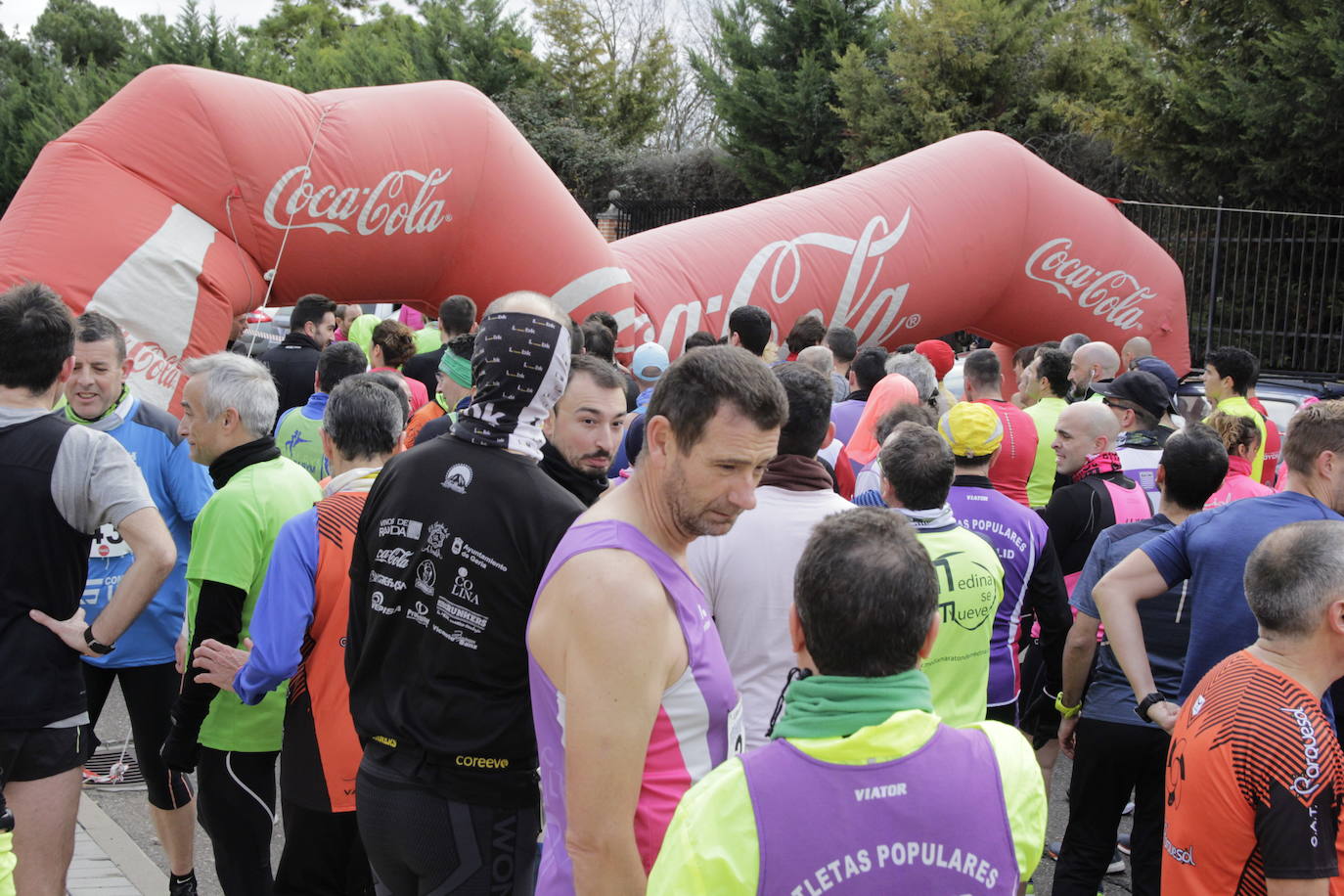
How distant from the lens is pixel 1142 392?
554 centimetres

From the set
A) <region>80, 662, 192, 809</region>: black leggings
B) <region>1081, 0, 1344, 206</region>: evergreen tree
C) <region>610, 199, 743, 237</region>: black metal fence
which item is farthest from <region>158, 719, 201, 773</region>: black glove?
<region>610, 199, 743, 237</region>: black metal fence

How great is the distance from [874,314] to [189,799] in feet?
24.6

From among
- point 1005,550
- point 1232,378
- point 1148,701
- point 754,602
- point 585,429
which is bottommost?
point 1148,701

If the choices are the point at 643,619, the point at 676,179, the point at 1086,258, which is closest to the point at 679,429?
the point at 643,619

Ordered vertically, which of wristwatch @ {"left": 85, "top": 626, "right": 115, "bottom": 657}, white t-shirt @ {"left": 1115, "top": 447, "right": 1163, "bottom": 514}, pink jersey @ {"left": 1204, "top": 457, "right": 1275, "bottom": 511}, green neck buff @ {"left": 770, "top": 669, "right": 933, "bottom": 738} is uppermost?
green neck buff @ {"left": 770, "top": 669, "right": 933, "bottom": 738}

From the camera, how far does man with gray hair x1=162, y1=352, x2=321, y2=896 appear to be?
3.33 metres

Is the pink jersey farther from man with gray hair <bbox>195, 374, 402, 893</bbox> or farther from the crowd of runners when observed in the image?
man with gray hair <bbox>195, 374, 402, 893</bbox>

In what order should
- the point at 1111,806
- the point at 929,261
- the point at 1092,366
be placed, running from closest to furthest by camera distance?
1. the point at 1111,806
2. the point at 1092,366
3. the point at 929,261

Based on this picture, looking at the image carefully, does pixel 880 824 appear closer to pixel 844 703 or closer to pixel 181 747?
pixel 844 703

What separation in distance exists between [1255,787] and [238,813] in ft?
8.75

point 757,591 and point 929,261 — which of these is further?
point 929,261

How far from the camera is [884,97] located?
2014cm

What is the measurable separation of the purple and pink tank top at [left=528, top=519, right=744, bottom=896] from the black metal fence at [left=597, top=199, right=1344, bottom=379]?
13031mm

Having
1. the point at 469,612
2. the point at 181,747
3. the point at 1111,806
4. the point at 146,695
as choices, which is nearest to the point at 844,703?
the point at 469,612
